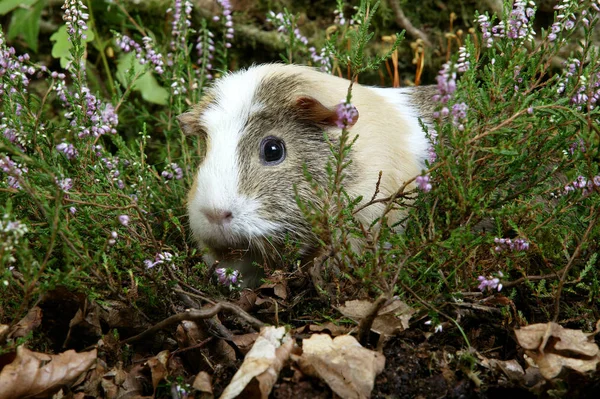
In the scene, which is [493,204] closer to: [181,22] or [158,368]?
[158,368]

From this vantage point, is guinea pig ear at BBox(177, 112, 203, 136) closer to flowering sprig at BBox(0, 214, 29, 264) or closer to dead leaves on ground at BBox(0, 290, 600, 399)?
dead leaves on ground at BBox(0, 290, 600, 399)

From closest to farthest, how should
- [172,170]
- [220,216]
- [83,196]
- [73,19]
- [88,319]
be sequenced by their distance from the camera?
[88,319], [220,216], [83,196], [73,19], [172,170]

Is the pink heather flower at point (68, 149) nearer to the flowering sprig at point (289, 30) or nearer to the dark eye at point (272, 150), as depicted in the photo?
the dark eye at point (272, 150)

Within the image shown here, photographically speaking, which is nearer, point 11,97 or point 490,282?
point 490,282

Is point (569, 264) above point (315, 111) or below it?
below

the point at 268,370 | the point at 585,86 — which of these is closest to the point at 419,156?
the point at 585,86

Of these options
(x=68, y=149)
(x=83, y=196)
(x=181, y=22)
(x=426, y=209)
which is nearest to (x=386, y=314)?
(x=426, y=209)

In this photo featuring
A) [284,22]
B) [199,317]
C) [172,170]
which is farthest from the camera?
[284,22]

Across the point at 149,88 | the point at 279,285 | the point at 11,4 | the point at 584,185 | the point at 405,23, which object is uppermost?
the point at 11,4
